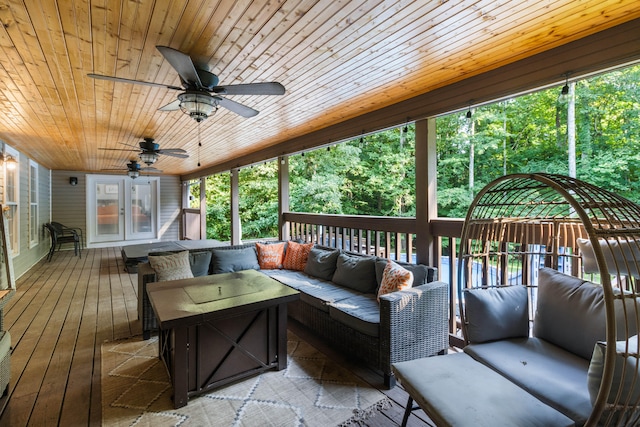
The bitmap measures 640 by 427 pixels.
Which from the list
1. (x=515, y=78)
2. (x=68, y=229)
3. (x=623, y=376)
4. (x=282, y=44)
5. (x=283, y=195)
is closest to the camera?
(x=623, y=376)

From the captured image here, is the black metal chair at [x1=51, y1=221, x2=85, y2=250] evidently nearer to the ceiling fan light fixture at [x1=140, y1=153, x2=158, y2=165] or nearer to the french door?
the french door

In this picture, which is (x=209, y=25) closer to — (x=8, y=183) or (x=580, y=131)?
(x=8, y=183)

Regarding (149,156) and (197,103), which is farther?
(149,156)

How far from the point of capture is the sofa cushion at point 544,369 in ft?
4.93

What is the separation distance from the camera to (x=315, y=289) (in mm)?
3551

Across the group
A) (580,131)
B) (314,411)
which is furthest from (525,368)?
(580,131)

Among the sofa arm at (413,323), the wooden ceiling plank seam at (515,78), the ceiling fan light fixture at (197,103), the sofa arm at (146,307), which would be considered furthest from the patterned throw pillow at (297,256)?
the ceiling fan light fixture at (197,103)

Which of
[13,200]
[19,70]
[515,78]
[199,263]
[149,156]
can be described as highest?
[19,70]

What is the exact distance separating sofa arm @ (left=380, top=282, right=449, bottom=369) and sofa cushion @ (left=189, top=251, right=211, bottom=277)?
110 inches

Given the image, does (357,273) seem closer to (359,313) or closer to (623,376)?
(359,313)

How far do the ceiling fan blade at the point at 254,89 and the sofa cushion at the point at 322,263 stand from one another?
239 cm

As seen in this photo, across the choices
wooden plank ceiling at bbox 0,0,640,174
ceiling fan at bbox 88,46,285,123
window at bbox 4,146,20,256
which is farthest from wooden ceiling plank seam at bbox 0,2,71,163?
window at bbox 4,146,20,256

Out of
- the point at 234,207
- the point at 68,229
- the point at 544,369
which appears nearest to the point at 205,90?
the point at 544,369

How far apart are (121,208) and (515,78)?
12.2m
